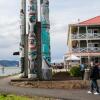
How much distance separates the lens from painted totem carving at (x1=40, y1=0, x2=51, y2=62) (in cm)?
3741

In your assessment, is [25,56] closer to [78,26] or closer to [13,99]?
[13,99]

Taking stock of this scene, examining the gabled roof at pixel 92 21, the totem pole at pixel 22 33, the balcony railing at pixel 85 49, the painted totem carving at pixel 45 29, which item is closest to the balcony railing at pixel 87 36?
the balcony railing at pixel 85 49

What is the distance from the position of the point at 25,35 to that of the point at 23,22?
125 centimetres

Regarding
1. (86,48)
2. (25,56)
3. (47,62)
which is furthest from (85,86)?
(86,48)

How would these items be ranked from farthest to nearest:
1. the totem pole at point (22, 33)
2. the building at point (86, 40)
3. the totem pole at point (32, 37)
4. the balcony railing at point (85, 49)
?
the balcony railing at point (85, 49) → the building at point (86, 40) → the totem pole at point (22, 33) → the totem pole at point (32, 37)

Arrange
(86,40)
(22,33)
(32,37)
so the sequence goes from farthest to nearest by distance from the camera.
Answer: (86,40) < (22,33) < (32,37)

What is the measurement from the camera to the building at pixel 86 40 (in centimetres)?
7756

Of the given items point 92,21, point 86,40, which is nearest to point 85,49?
point 86,40

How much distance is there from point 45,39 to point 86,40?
141 feet

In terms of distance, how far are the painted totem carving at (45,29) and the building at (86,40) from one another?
3853 cm

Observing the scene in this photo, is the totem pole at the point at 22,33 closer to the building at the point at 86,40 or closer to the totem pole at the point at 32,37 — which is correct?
the totem pole at the point at 32,37

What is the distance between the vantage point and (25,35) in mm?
40469

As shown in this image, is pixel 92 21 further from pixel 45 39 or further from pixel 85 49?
pixel 45 39

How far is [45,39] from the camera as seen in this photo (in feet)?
124
